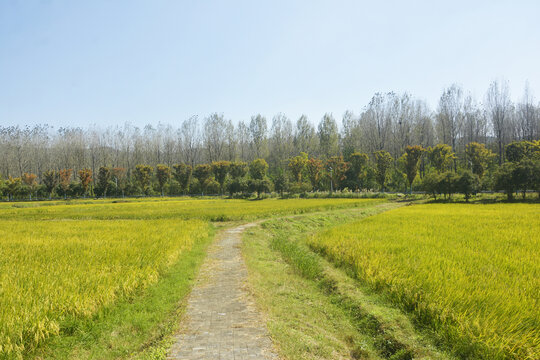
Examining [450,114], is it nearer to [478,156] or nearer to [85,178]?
[478,156]

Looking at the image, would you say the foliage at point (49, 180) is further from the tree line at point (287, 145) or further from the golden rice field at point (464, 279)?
the golden rice field at point (464, 279)

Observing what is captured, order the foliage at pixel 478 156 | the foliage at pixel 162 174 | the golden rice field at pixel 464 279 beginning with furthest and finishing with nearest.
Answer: the foliage at pixel 162 174
the foliage at pixel 478 156
the golden rice field at pixel 464 279

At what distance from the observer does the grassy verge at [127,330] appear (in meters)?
4.39

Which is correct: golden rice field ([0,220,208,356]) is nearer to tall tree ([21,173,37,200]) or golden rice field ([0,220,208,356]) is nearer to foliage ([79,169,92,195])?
foliage ([79,169,92,195])

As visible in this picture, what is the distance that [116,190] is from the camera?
63031mm

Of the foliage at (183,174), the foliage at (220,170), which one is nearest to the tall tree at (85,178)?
the foliage at (183,174)

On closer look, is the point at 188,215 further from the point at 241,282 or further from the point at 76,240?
the point at 241,282

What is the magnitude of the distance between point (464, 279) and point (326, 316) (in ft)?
9.64

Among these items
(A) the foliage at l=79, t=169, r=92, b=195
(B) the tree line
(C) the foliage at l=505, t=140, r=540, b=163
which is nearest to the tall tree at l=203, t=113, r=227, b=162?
(B) the tree line

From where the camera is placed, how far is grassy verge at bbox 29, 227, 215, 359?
14.4ft

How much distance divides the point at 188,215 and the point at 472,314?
811 inches

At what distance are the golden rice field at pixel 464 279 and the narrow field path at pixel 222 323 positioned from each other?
2.91 m

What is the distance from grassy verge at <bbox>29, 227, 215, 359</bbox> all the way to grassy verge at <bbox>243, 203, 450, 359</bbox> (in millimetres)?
1806

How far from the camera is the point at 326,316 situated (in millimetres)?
6223
